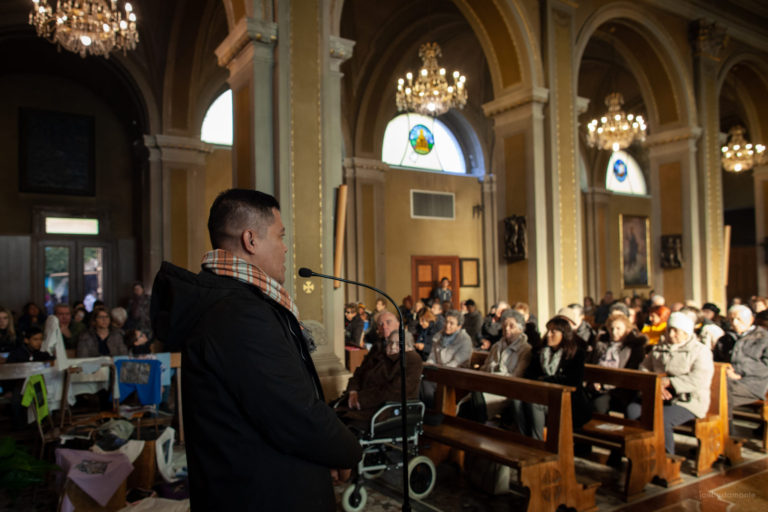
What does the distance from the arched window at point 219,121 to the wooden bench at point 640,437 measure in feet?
35.6

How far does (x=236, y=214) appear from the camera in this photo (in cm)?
176

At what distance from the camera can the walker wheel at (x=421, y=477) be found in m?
4.28

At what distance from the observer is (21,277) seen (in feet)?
39.4

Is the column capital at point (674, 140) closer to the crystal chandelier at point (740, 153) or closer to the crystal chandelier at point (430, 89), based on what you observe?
the crystal chandelier at point (740, 153)

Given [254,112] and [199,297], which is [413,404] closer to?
[199,297]

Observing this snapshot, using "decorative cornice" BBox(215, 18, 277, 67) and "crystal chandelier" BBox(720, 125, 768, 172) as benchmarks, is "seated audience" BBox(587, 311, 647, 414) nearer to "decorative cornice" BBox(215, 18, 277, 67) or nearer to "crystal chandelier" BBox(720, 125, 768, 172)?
"decorative cornice" BBox(215, 18, 277, 67)

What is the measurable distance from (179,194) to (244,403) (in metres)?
10.8

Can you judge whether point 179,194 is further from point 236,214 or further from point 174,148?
point 236,214

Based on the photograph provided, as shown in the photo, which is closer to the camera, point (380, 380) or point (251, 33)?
point (380, 380)

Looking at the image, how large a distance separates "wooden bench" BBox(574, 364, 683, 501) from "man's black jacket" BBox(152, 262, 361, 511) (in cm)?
335

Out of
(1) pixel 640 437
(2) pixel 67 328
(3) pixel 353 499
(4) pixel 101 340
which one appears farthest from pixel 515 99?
(2) pixel 67 328

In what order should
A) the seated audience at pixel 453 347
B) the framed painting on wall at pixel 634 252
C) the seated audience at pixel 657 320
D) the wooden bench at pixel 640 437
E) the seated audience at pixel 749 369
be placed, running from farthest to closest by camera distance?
the framed painting on wall at pixel 634 252 < the seated audience at pixel 657 320 < the seated audience at pixel 453 347 < the seated audience at pixel 749 369 < the wooden bench at pixel 640 437

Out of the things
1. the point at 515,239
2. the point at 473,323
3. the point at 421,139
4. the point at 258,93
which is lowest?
the point at 473,323

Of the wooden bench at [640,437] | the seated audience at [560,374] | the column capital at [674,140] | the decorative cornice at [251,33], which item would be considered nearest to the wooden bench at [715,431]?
the wooden bench at [640,437]
